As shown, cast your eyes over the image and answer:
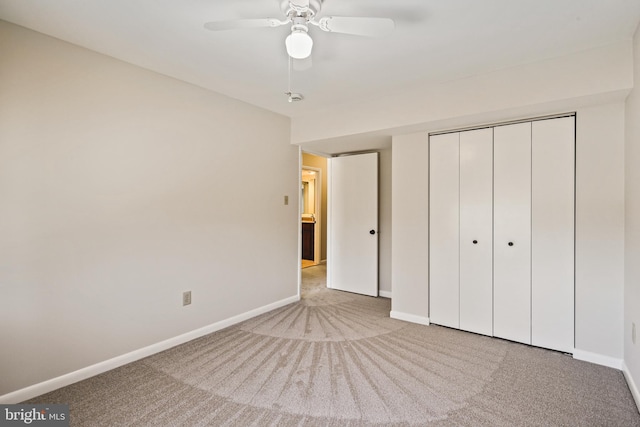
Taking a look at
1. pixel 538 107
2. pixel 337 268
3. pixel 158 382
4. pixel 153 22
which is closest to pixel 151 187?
pixel 153 22

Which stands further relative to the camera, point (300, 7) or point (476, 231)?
point (476, 231)

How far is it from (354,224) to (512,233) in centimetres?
215

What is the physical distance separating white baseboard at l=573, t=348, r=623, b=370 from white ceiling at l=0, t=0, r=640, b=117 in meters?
2.33

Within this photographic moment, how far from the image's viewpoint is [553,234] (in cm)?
268

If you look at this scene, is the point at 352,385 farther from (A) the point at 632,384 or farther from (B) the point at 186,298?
(A) the point at 632,384

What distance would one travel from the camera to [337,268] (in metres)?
4.80

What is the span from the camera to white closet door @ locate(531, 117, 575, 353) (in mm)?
2604

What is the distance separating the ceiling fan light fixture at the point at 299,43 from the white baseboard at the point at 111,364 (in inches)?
101

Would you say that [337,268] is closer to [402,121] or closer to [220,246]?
[220,246]

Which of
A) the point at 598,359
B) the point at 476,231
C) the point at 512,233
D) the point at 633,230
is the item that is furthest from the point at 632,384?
the point at 476,231

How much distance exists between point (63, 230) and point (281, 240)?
220 cm

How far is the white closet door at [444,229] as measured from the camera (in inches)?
126

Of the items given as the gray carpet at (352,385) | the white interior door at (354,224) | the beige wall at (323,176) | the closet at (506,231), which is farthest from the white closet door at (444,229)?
the beige wall at (323,176)

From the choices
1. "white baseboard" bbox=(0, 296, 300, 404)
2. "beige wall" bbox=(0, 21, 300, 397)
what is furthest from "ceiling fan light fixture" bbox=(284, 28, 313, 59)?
"white baseboard" bbox=(0, 296, 300, 404)
